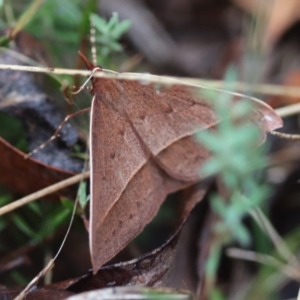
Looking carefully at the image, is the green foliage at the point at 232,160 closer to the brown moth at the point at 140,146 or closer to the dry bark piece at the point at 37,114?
the brown moth at the point at 140,146

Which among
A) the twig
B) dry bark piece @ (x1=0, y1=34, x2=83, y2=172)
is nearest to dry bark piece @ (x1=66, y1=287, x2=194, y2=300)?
the twig

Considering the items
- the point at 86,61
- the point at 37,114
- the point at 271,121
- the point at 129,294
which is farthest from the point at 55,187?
the point at 271,121

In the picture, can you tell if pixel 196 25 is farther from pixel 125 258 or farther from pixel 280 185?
Result: pixel 125 258

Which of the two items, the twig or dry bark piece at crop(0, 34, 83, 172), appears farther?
dry bark piece at crop(0, 34, 83, 172)

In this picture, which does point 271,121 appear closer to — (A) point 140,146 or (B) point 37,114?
(A) point 140,146

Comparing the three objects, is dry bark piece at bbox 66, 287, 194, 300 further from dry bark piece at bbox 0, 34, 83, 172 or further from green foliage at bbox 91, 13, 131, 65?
green foliage at bbox 91, 13, 131, 65

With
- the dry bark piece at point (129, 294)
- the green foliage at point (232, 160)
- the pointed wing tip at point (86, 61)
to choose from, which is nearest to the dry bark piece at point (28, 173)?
the pointed wing tip at point (86, 61)

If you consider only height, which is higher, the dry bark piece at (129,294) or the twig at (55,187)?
the twig at (55,187)

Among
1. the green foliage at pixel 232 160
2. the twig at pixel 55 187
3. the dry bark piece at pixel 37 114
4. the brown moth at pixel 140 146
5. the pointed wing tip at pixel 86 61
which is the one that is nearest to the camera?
the green foliage at pixel 232 160
